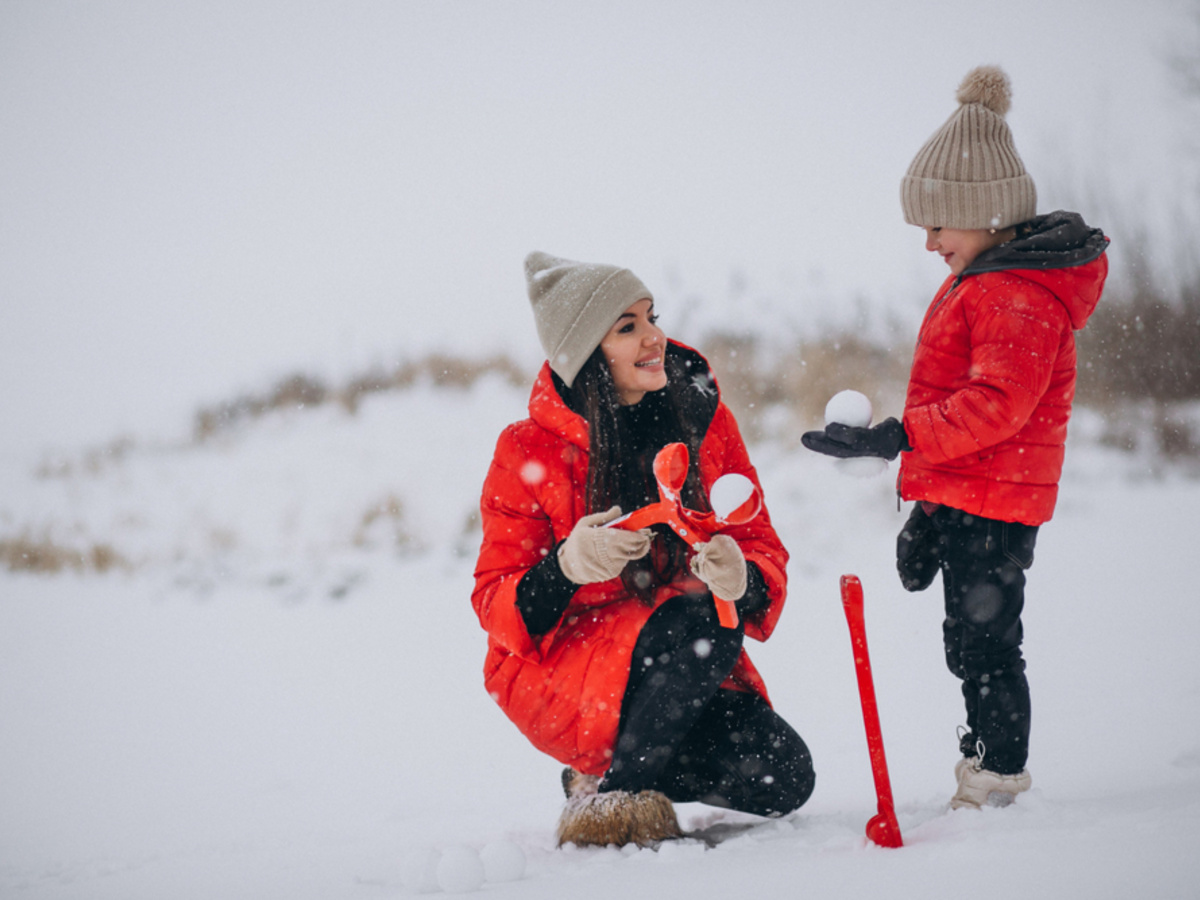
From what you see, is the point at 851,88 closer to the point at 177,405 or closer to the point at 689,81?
the point at 689,81

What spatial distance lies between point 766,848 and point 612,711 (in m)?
0.34

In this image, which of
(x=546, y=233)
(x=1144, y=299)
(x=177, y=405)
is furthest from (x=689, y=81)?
(x=177, y=405)

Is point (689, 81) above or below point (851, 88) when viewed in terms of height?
above

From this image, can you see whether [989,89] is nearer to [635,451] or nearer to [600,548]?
[635,451]

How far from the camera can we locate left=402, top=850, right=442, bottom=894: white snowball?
1.23 metres

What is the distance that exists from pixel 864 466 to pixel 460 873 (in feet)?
3.15

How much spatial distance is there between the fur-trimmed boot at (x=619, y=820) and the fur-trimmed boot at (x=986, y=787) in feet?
1.83

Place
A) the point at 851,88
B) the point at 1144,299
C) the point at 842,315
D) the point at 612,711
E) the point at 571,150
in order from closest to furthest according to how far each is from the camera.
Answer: the point at 612,711, the point at 1144,299, the point at 842,315, the point at 851,88, the point at 571,150

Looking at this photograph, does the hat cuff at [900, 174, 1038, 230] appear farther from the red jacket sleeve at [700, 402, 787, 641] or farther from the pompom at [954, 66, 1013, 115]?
the red jacket sleeve at [700, 402, 787, 641]

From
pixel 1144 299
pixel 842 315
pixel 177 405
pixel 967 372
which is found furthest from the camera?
pixel 177 405

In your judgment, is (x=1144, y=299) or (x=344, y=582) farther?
(x=1144, y=299)

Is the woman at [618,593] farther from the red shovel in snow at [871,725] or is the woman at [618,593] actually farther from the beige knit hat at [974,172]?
the beige knit hat at [974,172]

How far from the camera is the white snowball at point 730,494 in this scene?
1.28 m

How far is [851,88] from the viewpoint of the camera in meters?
6.83
